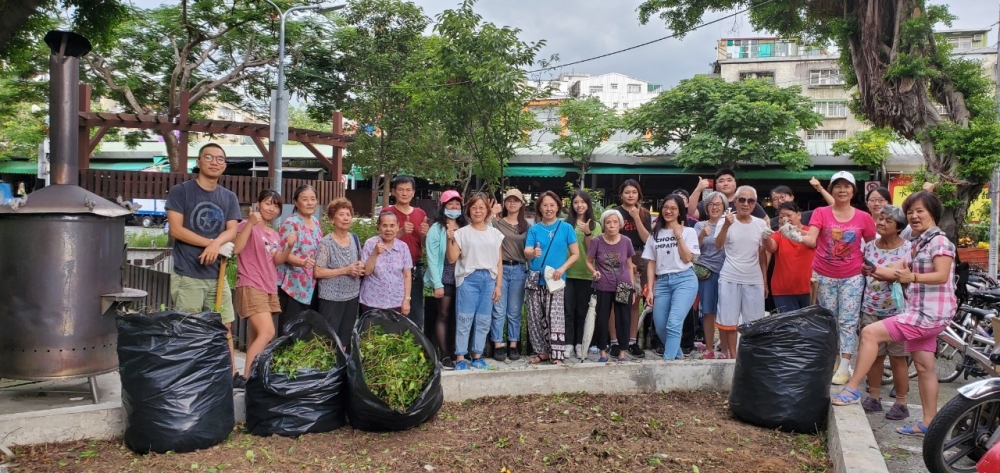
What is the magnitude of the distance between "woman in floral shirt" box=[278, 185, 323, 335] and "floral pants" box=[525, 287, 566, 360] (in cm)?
199

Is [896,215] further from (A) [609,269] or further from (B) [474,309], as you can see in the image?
(B) [474,309]

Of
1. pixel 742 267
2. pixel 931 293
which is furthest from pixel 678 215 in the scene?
pixel 931 293

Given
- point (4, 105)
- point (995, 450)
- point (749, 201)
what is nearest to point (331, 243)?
point (749, 201)

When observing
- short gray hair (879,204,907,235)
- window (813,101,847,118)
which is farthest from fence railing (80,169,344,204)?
window (813,101,847,118)

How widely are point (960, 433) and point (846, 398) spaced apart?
0.72m

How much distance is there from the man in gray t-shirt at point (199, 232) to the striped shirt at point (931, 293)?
14.6ft

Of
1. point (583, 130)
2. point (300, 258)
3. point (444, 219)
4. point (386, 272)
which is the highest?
point (583, 130)

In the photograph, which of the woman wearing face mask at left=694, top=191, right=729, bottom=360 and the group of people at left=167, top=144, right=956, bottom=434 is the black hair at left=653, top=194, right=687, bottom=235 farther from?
the woman wearing face mask at left=694, top=191, right=729, bottom=360

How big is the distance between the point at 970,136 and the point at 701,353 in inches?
330

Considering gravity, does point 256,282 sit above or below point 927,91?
below

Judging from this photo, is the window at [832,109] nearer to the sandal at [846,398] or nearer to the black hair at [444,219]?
the black hair at [444,219]

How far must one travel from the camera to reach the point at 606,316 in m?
6.50

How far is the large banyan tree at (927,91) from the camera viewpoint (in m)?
12.2

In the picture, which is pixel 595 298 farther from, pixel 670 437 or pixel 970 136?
pixel 970 136
